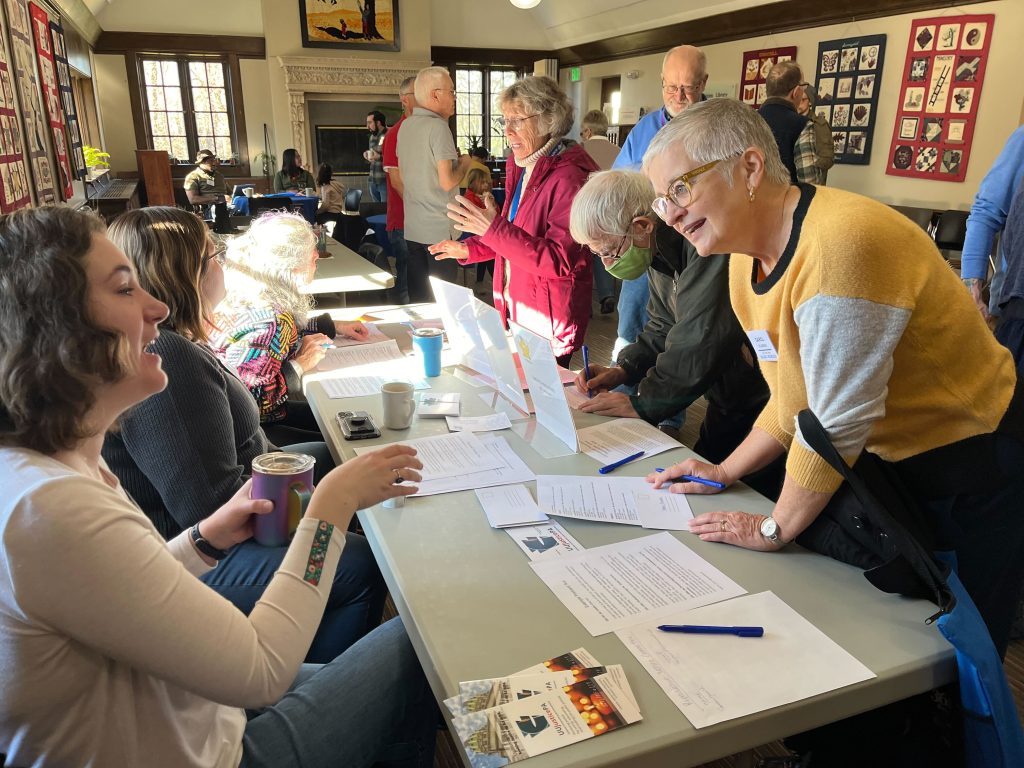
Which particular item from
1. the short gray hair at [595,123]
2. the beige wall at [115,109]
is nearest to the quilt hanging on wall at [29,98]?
the short gray hair at [595,123]

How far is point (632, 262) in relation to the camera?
1954 mm

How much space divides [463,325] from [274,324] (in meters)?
0.56

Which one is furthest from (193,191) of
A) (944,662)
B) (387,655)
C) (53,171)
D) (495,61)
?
(944,662)

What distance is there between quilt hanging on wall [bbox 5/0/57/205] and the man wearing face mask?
3.24 meters

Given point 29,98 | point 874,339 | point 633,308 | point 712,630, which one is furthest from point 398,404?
point 29,98

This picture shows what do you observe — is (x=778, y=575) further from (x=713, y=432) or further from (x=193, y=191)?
(x=193, y=191)

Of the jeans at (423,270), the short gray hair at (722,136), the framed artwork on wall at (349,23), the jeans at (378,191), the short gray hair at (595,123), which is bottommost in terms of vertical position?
the jeans at (423,270)

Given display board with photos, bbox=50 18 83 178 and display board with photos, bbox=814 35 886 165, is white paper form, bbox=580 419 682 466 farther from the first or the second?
display board with photos, bbox=814 35 886 165

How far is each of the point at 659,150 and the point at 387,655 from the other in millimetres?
960

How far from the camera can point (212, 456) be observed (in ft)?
4.82

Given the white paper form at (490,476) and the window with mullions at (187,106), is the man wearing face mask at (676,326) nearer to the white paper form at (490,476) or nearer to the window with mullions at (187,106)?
the white paper form at (490,476)

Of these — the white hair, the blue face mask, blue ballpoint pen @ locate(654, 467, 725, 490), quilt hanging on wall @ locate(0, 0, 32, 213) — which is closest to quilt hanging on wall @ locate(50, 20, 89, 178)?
quilt hanging on wall @ locate(0, 0, 32, 213)

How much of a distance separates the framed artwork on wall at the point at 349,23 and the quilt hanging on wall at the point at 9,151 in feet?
23.7

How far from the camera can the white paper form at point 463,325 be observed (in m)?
2.00
